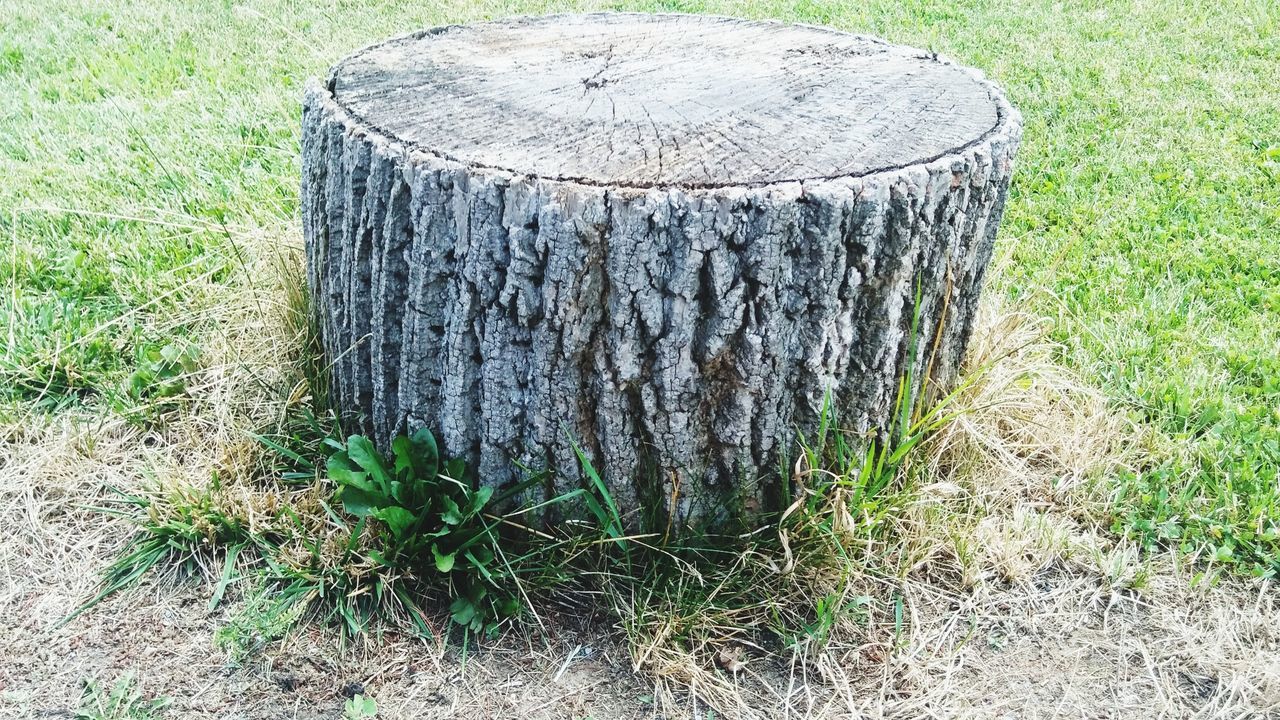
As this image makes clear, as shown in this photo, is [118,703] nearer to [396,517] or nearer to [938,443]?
[396,517]

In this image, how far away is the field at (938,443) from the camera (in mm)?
2010

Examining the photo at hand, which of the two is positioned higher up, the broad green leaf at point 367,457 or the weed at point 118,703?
the broad green leaf at point 367,457

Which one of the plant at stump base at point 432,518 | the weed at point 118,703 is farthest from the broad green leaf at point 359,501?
the weed at point 118,703

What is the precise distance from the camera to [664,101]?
212 centimetres

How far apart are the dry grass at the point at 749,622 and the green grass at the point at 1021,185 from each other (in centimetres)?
20

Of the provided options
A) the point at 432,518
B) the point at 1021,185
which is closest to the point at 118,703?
the point at 432,518

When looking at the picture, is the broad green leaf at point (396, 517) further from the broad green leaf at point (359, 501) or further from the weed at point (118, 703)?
the weed at point (118, 703)

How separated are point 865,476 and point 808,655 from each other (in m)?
0.40

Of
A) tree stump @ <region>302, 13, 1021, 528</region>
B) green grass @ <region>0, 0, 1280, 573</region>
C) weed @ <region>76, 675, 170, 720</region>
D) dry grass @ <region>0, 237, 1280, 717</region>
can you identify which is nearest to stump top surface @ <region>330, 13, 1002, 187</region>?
tree stump @ <region>302, 13, 1021, 528</region>

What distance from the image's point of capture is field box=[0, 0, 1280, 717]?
6.59 ft

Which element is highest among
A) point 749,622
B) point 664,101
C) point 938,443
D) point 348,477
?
A: point 664,101

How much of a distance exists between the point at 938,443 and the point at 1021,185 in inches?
82.8

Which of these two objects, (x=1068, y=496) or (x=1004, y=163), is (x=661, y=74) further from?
(x=1068, y=496)

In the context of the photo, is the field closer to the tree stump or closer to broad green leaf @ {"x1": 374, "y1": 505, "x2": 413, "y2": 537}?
broad green leaf @ {"x1": 374, "y1": 505, "x2": 413, "y2": 537}
